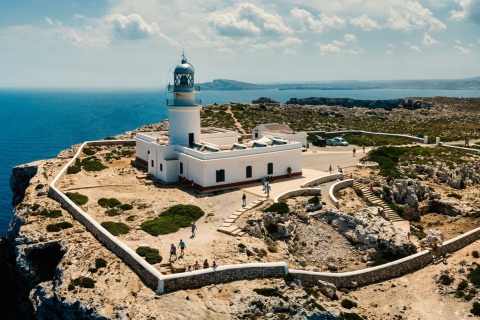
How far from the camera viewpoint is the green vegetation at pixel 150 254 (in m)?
23.6

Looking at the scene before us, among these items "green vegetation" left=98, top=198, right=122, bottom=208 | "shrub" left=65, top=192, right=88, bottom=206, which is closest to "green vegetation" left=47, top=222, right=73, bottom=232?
"shrub" left=65, top=192, right=88, bottom=206

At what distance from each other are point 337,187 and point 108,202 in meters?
18.5

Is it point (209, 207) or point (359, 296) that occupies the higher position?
point (209, 207)

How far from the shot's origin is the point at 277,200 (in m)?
32.7

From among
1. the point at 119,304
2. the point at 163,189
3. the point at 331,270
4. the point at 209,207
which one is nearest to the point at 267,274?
the point at 331,270

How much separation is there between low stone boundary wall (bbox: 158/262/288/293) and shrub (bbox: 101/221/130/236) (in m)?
7.11

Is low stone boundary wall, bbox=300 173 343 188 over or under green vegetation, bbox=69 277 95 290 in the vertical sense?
over

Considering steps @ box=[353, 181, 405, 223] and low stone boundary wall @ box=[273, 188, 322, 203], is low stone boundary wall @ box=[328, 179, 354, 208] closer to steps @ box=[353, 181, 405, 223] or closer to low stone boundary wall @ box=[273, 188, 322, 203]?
steps @ box=[353, 181, 405, 223]

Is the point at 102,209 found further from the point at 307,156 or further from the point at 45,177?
the point at 307,156

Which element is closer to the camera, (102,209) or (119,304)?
(119,304)

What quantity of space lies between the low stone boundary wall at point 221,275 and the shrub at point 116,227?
711cm

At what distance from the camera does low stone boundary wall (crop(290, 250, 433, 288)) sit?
2484cm

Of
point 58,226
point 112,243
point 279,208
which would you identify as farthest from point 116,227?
point 279,208

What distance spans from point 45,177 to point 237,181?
17533 millimetres
